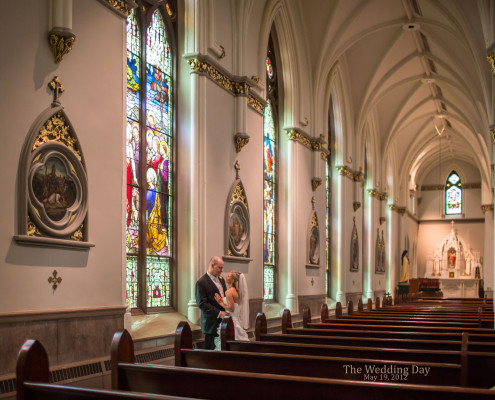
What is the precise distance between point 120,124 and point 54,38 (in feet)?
4.62

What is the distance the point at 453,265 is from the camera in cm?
3491

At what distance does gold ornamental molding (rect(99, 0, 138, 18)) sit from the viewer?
23.2ft

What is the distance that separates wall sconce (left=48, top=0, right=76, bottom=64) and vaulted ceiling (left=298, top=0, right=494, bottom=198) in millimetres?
8309

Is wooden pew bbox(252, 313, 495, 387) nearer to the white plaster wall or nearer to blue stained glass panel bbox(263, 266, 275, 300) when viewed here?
the white plaster wall

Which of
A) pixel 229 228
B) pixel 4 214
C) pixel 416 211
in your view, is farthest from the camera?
pixel 416 211

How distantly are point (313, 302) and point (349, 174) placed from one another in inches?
220

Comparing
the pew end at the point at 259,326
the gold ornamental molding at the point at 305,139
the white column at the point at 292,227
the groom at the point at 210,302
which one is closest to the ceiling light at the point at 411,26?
the gold ornamental molding at the point at 305,139

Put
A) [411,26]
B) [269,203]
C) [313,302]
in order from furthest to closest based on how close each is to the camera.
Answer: [411,26], [313,302], [269,203]

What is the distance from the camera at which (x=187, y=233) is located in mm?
9461

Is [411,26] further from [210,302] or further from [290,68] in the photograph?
[210,302]

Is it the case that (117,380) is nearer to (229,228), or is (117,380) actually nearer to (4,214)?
(4,214)

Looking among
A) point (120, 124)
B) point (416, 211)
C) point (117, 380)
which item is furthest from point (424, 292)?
point (117, 380)

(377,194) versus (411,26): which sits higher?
(411,26)

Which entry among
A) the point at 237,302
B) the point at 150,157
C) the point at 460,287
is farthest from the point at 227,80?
the point at 460,287
